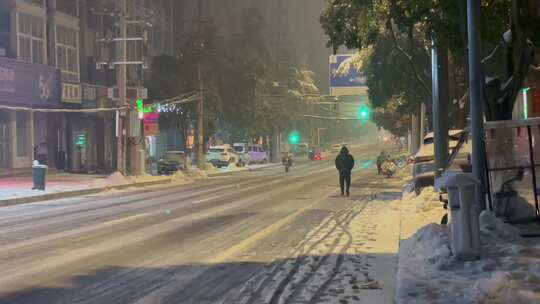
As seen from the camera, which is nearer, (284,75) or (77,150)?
(77,150)

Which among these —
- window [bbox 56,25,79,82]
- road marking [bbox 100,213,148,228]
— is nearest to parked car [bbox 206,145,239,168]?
window [bbox 56,25,79,82]

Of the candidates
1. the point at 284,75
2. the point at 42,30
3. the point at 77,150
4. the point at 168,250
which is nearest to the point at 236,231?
the point at 168,250

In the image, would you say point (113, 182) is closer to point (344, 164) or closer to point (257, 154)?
point (344, 164)

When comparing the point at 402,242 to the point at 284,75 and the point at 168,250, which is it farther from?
the point at 284,75

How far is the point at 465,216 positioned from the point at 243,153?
176ft

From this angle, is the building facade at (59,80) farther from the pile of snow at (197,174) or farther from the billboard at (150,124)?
the pile of snow at (197,174)

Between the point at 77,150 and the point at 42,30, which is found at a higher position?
the point at 42,30

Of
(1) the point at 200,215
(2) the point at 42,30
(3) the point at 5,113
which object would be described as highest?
(2) the point at 42,30

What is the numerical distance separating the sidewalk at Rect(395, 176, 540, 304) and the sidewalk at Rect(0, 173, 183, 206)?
16498 millimetres

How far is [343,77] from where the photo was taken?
43.5 metres

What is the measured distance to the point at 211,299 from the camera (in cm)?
789

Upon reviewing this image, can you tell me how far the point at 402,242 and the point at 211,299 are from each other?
4116mm

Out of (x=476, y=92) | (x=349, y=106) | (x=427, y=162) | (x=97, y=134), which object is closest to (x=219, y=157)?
(x=97, y=134)

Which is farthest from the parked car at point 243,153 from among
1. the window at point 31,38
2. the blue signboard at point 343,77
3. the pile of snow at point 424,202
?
the pile of snow at point 424,202
